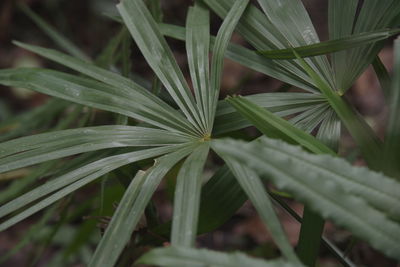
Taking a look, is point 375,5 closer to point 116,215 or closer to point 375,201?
point 375,201

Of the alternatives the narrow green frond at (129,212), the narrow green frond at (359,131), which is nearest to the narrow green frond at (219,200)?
the narrow green frond at (129,212)

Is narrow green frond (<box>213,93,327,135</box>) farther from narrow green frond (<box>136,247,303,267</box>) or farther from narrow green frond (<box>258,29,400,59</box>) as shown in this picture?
narrow green frond (<box>136,247,303,267</box>)

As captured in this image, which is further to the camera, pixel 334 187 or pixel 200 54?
pixel 200 54

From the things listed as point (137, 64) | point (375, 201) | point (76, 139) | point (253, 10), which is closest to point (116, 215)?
point (76, 139)

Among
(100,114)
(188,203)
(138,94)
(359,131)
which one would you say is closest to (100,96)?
(138,94)

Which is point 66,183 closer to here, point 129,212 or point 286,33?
point 129,212

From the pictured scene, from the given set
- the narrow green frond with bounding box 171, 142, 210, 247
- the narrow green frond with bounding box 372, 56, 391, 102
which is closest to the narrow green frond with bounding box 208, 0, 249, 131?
the narrow green frond with bounding box 171, 142, 210, 247
